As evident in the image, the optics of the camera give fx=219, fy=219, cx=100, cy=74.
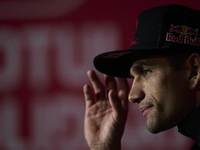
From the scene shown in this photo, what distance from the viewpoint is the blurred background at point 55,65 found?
172 cm

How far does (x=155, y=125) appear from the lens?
931mm

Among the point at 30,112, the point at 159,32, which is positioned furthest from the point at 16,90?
the point at 159,32

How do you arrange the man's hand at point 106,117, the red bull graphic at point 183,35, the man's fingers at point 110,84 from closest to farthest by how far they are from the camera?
the red bull graphic at point 183,35
the man's hand at point 106,117
the man's fingers at point 110,84

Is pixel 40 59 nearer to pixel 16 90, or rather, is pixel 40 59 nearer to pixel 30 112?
pixel 16 90

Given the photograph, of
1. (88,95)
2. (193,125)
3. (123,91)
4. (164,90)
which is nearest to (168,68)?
(164,90)

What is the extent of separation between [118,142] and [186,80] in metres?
0.53

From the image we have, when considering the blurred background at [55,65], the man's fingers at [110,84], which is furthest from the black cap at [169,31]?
the blurred background at [55,65]

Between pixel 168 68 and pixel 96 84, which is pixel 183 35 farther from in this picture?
pixel 96 84

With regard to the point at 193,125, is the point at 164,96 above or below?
above

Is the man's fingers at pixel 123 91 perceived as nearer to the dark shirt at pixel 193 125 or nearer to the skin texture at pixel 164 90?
the skin texture at pixel 164 90

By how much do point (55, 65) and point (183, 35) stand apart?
1133 mm

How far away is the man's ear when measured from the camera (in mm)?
905

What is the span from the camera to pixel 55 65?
1.78 m

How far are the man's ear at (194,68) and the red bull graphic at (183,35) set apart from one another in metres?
0.06
